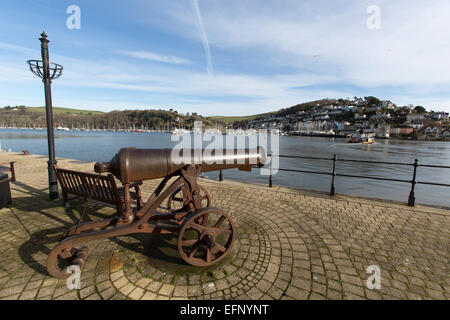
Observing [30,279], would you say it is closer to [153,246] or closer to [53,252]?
[53,252]

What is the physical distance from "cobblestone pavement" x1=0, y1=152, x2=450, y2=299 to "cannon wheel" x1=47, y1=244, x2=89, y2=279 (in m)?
0.10

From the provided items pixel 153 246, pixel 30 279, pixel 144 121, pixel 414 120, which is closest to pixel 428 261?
pixel 153 246

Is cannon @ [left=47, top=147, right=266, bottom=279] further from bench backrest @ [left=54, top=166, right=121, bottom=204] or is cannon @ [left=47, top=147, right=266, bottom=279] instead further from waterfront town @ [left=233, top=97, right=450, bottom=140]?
waterfront town @ [left=233, top=97, right=450, bottom=140]

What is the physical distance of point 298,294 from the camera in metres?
2.41

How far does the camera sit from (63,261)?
3.01 metres

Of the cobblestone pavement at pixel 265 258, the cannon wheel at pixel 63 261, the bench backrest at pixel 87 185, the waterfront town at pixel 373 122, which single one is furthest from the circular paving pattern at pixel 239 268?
the waterfront town at pixel 373 122

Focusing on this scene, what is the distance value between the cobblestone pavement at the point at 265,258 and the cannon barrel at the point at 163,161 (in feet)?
3.99

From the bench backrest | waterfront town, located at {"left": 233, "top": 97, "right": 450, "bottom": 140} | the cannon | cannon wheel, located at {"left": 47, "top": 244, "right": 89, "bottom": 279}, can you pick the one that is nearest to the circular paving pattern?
the cannon

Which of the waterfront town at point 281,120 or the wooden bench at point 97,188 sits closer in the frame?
the wooden bench at point 97,188

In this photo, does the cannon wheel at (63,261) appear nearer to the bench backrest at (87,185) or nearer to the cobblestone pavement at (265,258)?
the cobblestone pavement at (265,258)

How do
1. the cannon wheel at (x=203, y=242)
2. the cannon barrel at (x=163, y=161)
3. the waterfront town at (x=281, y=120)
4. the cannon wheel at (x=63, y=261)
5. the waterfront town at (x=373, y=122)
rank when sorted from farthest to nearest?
the waterfront town at (x=281, y=120) → the waterfront town at (x=373, y=122) → the cannon wheel at (x=203, y=242) → the cannon barrel at (x=163, y=161) → the cannon wheel at (x=63, y=261)

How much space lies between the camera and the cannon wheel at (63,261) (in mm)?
2555

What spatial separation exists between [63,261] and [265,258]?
2811mm

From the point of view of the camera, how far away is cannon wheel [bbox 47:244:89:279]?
255 centimetres
